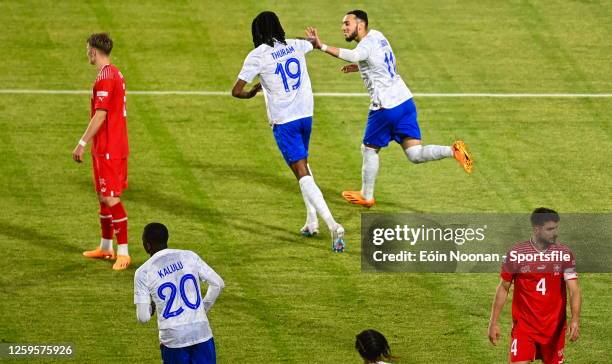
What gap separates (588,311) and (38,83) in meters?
9.94

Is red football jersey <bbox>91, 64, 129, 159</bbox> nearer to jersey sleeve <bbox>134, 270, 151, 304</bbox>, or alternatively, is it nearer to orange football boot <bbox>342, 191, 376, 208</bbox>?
orange football boot <bbox>342, 191, 376, 208</bbox>

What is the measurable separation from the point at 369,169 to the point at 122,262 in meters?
3.18

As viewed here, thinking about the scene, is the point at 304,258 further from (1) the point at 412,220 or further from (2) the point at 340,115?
(2) the point at 340,115

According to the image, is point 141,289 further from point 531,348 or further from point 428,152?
point 428,152

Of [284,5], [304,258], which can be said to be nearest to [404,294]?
[304,258]

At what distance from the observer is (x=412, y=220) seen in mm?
15469

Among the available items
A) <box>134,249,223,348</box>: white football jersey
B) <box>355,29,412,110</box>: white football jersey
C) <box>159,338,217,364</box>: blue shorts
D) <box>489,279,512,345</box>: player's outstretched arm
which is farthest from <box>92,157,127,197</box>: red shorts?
<box>489,279,512,345</box>: player's outstretched arm

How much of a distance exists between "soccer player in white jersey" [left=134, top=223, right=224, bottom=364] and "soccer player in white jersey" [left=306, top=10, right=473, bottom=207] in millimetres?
5436

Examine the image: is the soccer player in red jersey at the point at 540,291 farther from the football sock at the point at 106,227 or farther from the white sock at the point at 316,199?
the football sock at the point at 106,227

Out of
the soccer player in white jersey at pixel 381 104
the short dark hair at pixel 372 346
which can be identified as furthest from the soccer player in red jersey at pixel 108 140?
the short dark hair at pixel 372 346

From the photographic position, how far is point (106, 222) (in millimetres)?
14422

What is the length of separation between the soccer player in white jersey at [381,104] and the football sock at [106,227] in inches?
122

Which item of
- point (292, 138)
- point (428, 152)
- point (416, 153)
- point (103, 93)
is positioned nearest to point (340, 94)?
Answer: point (416, 153)

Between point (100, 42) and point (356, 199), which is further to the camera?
point (356, 199)
